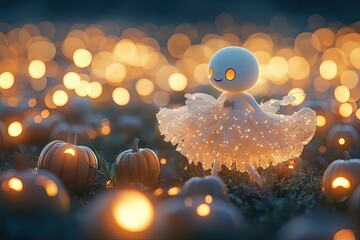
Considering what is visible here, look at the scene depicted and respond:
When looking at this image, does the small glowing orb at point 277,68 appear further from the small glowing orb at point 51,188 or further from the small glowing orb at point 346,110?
the small glowing orb at point 51,188

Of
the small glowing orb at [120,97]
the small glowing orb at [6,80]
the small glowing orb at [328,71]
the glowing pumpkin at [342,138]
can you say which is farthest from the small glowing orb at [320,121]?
the small glowing orb at [328,71]

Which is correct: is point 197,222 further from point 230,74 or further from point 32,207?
point 230,74

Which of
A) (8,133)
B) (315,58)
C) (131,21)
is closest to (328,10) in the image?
(131,21)

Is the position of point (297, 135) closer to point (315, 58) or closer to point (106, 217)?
point (106, 217)

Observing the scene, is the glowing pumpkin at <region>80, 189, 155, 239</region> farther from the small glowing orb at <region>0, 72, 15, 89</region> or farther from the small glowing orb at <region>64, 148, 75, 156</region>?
the small glowing orb at <region>0, 72, 15, 89</region>

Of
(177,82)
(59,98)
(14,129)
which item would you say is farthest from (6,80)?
(14,129)

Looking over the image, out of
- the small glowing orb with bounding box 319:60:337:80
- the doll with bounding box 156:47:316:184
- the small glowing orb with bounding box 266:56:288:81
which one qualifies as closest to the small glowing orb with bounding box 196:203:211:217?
the doll with bounding box 156:47:316:184
